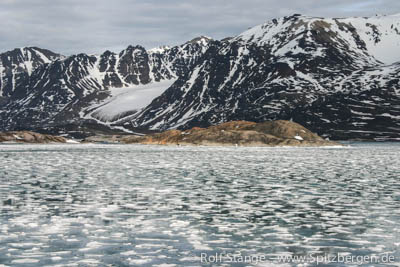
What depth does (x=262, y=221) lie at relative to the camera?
32812 mm

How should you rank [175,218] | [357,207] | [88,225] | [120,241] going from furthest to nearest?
[357,207] → [175,218] → [88,225] → [120,241]

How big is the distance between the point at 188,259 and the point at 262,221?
10190 millimetres

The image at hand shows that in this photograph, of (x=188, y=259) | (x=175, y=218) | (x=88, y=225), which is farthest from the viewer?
(x=175, y=218)

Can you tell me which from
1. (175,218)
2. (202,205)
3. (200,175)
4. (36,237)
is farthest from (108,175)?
(36,237)

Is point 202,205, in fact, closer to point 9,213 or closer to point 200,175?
point 9,213

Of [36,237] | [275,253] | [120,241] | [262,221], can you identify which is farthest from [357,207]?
[36,237]

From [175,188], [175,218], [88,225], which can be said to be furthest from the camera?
[175,188]

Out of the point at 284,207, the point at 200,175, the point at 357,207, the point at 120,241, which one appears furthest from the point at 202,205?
the point at 200,175

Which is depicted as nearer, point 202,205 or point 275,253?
point 275,253

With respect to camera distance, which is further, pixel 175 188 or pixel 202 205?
pixel 175 188

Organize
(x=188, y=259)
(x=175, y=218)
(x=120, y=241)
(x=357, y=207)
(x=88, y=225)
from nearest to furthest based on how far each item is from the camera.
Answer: (x=188, y=259) < (x=120, y=241) < (x=88, y=225) < (x=175, y=218) < (x=357, y=207)

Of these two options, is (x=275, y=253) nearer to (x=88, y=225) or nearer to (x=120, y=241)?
(x=120, y=241)

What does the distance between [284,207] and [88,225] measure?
45.4 feet

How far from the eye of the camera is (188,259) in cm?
2344
